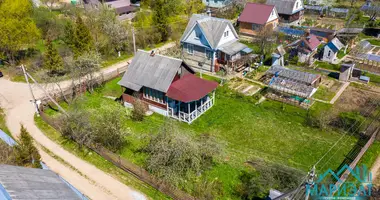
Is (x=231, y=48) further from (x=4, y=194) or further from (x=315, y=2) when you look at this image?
(x=315, y=2)

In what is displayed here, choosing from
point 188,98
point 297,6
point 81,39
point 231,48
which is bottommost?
point 188,98

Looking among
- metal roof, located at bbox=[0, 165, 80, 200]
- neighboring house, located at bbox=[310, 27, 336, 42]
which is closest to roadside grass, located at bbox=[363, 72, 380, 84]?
neighboring house, located at bbox=[310, 27, 336, 42]

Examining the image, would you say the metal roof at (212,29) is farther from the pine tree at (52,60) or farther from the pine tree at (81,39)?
the pine tree at (52,60)

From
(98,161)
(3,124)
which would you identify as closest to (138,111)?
(98,161)

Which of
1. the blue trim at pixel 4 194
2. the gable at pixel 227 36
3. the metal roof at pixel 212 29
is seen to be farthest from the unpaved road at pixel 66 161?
the gable at pixel 227 36

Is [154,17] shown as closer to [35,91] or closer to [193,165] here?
[35,91]

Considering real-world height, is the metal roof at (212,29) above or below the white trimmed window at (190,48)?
above
